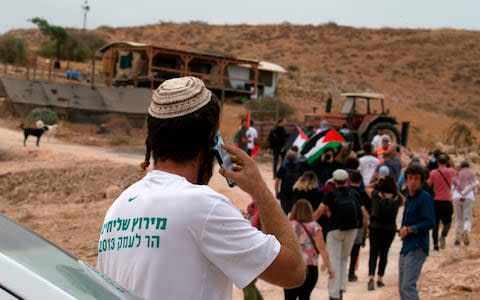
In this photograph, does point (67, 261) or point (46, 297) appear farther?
point (67, 261)

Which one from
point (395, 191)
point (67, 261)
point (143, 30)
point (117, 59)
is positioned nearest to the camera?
point (67, 261)

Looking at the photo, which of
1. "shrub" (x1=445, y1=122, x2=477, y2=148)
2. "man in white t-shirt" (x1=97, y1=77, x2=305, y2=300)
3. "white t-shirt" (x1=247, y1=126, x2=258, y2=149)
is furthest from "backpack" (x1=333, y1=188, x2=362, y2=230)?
"shrub" (x1=445, y1=122, x2=477, y2=148)

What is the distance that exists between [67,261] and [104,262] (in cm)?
30

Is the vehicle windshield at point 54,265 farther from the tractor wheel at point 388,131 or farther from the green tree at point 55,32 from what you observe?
the green tree at point 55,32

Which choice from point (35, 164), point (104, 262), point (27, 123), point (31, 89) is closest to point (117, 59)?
point (31, 89)

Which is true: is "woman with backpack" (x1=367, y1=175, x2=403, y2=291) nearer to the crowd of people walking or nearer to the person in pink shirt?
the crowd of people walking

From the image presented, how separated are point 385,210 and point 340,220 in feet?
2.03

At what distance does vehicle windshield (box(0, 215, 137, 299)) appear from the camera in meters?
1.84

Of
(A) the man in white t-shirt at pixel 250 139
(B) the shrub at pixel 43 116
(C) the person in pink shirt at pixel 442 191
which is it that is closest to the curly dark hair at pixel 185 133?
(C) the person in pink shirt at pixel 442 191

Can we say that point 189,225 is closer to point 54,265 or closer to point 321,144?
point 54,265

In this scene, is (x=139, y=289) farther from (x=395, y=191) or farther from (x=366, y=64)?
(x=366, y=64)

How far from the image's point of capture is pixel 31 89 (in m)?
30.0

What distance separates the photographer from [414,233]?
A: 287 inches

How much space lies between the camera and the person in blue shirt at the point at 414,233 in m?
7.23
